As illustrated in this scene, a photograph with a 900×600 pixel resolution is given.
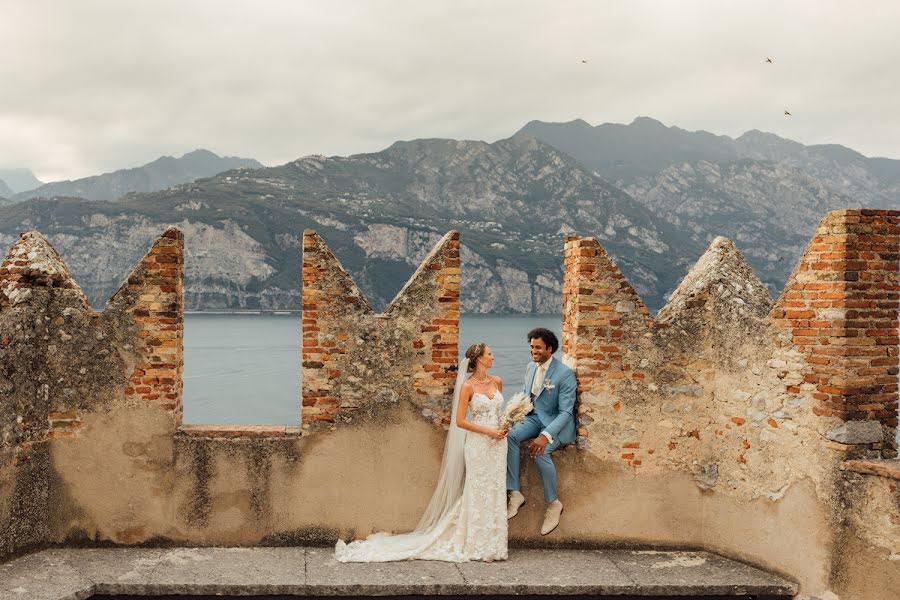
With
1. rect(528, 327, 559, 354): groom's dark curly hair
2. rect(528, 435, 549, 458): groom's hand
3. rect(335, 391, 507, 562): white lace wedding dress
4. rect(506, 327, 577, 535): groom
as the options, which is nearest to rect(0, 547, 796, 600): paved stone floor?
rect(335, 391, 507, 562): white lace wedding dress

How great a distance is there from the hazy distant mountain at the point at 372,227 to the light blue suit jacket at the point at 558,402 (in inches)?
3896

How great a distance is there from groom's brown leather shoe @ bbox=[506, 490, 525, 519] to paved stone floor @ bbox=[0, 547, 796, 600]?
1.11ft

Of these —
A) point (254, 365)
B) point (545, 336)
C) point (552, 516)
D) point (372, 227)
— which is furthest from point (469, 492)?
point (372, 227)

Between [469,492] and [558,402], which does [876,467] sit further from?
[469,492]

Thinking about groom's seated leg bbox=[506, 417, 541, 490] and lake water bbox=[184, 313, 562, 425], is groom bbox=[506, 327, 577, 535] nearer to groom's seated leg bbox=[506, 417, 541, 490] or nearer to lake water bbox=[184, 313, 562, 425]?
groom's seated leg bbox=[506, 417, 541, 490]

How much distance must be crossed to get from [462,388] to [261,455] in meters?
1.76

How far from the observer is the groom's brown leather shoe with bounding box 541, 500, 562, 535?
19.1ft

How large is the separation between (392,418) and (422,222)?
144025 millimetres

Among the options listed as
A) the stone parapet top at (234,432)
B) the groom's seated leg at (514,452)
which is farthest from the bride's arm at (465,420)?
the stone parapet top at (234,432)

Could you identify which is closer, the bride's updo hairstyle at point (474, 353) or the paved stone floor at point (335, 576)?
the paved stone floor at point (335, 576)

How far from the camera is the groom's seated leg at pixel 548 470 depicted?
5809 millimetres

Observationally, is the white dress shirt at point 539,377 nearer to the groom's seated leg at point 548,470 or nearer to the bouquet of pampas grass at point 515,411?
the bouquet of pampas grass at point 515,411

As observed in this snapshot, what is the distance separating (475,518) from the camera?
18.4ft

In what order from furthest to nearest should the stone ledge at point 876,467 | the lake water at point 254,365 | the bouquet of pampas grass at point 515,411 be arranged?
1. the lake water at point 254,365
2. the bouquet of pampas grass at point 515,411
3. the stone ledge at point 876,467
